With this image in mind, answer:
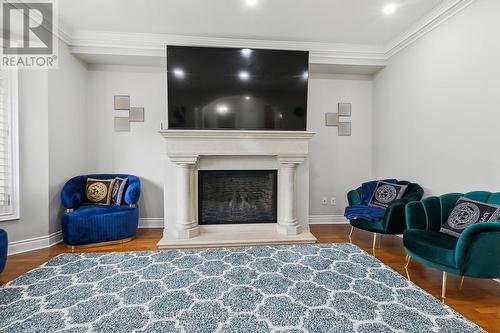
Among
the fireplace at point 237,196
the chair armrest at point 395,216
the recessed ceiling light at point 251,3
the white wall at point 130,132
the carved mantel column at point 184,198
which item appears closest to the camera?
the recessed ceiling light at point 251,3

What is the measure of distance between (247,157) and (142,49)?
2144 mm

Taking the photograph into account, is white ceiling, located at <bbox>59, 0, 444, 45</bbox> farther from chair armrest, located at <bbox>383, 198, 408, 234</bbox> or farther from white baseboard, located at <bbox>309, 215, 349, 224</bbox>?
white baseboard, located at <bbox>309, 215, 349, 224</bbox>

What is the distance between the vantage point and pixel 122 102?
12.3 feet

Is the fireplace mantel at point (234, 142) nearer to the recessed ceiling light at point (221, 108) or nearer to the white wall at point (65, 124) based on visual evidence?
the recessed ceiling light at point (221, 108)

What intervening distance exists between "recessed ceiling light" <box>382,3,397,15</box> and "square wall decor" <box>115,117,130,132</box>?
386 centimetres

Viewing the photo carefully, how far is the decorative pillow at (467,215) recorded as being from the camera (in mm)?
1953

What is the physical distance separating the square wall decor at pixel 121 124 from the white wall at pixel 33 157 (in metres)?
0.93

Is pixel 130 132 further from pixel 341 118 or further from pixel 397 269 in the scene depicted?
pixel 397 269

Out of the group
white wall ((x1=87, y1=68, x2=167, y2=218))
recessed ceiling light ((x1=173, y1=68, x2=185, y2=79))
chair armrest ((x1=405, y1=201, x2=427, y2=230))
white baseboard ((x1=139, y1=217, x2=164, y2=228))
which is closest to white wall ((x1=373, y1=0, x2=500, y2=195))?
chair armrest ((x1=405, y1=201, x2=427, y2=230))

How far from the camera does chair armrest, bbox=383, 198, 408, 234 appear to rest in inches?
107

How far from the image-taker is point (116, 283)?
6.93 ft

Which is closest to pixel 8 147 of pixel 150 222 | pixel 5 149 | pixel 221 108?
pixel 5 149

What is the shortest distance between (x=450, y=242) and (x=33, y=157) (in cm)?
453

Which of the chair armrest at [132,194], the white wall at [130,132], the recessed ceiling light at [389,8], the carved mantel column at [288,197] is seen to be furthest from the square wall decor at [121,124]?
the recessed ceiling light at [389,8]
